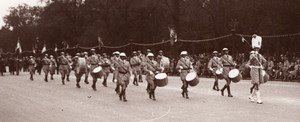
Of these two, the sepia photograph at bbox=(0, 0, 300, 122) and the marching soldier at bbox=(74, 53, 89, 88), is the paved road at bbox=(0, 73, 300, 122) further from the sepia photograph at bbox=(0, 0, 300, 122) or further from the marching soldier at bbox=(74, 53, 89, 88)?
the marching soldier at bbox=(74, 53, 89, 88)

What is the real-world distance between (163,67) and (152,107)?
445 centimetres

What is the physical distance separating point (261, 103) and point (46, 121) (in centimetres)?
766

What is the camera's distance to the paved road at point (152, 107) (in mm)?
14164

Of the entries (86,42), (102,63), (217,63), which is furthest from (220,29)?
(217,63)

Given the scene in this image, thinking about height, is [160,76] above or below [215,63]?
below

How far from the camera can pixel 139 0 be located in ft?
211

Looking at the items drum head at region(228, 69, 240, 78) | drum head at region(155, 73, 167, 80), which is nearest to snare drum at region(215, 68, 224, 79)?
drum head at region(228, 69, 240, 78)

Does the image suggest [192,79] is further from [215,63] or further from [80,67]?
[80,67]

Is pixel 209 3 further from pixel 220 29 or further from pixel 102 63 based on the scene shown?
pixel 102 63

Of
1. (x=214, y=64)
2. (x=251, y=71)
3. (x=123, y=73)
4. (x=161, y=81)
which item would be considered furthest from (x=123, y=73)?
(x=214, y=64)

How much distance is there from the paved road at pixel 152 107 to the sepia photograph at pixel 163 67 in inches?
1.3

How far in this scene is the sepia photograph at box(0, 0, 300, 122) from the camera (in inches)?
632

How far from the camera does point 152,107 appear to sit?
1712 cm

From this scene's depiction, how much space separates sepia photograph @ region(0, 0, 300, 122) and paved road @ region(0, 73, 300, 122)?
3 cm
